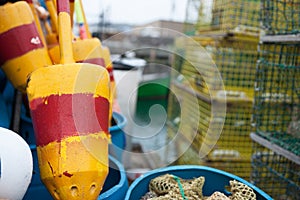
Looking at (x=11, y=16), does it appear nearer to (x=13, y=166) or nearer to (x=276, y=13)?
(x=13, y=166)

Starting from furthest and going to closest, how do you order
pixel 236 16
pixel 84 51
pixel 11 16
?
1. pixel 236 16
2. pixel 84 51
3. pixel 11 16

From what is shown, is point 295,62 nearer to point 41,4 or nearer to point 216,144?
point 216,144

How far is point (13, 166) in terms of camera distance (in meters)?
0.61

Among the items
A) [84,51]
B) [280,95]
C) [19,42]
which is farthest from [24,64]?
[280,95]

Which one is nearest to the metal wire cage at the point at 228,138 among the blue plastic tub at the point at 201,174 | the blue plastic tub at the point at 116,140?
the blue plastic tub at the point at 116,140

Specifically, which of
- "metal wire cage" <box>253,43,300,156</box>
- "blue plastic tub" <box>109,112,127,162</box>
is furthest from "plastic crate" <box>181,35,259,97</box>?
"blue plastic tub" <box>109,112,127,162</box>

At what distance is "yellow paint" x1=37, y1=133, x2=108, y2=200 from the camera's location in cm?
67

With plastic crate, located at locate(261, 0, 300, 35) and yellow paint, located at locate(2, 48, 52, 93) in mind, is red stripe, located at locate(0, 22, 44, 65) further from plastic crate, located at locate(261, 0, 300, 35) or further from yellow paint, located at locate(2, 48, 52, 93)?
plastic crate, located at locate(261, 0, 300, 35)

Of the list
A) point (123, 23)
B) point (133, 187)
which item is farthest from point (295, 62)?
point (123, 23)

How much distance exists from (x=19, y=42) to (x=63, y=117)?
0.41 m

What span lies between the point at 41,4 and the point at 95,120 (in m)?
1.21

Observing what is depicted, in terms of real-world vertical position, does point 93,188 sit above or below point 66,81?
below

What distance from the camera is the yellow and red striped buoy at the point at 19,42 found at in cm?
94

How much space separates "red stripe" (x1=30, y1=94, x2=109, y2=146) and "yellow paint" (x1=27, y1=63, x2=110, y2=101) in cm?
1
